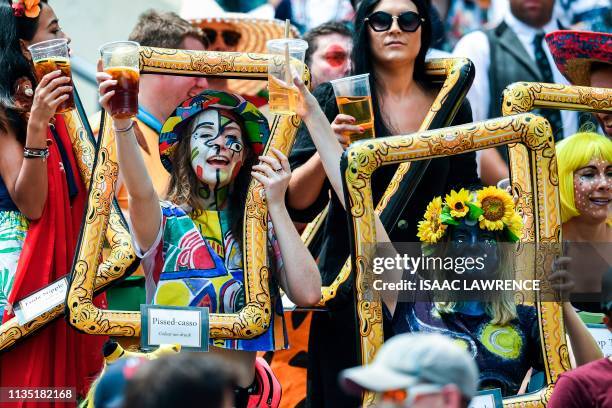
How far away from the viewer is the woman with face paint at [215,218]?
509 centimetres

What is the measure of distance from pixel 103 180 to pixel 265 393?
3.26 feet

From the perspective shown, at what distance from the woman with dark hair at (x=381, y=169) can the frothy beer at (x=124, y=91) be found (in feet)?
2.97

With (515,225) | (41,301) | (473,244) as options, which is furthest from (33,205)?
(515,225)

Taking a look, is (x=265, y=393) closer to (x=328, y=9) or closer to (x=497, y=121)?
(x=497, y=121)

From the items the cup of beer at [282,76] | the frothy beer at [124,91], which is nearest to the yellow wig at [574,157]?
the cup of beer at [282,76]

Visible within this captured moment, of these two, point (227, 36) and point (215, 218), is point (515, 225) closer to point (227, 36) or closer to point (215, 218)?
point (215, 218)

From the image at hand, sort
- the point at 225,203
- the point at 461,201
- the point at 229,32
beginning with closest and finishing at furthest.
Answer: the point at 461,201
the point at 225,203
the point at 229,32

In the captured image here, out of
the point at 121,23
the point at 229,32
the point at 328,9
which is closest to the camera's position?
the point at 229,32

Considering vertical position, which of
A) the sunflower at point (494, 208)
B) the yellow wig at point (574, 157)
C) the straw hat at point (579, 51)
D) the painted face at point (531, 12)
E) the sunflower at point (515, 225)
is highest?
the painted face at point (531, 12)

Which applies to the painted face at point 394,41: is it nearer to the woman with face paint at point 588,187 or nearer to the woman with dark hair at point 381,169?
the woman with dark hair at point 381,169

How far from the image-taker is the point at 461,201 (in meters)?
4.98

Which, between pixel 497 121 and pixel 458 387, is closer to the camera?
pixel 458 387

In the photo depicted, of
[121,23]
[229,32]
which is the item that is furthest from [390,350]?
[121,23]

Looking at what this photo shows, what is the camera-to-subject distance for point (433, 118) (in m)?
5.57
